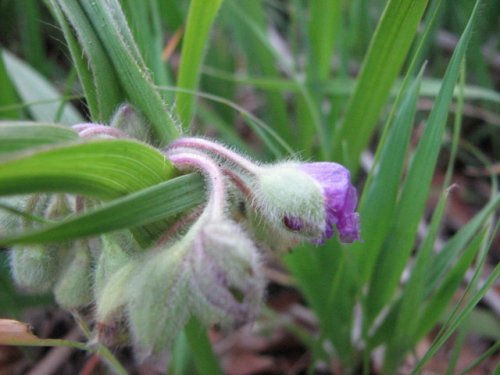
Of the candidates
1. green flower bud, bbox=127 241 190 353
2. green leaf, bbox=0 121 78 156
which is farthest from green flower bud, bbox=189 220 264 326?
green leaf, bbox=0 121 78 156

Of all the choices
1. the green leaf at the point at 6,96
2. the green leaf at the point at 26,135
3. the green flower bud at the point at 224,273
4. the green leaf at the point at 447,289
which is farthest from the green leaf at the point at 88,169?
the green leaf at the point at 6,96

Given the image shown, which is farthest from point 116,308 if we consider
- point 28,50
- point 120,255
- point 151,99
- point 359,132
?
point 28,50

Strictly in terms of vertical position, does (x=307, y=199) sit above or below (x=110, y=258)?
above

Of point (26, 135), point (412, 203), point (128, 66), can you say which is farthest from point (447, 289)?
point (26, 135)

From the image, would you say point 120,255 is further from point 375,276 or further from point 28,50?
point 28,50

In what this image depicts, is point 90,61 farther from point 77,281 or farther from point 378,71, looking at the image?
point 378,71

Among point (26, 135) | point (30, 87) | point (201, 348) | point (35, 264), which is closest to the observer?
point (26, 135)

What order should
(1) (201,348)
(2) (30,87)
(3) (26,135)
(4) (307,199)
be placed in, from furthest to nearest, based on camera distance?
(2) (30,87)
(1) (201,348)
(4) (307,199)
(3) (26,135)
